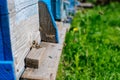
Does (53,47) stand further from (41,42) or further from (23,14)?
(23,14)

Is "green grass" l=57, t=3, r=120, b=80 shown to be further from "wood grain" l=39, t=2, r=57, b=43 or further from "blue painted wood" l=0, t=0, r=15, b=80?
"blue painted wood" l=0, t=0, r=15, b=80

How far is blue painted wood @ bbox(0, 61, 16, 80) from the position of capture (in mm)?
1794

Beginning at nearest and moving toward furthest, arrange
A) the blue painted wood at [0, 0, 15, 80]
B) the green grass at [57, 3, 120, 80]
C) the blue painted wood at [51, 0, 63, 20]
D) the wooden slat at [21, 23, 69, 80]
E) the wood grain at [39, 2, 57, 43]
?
the blue painted wood at [0, 0, 15, 80]
the wooden slat at [21, 23, 69, 80]
the wood grain at [39, 2, 57, 43]
the green grass at [57, 3, 120, 80]
the blue painted wood at [51, 0, 63, 20]

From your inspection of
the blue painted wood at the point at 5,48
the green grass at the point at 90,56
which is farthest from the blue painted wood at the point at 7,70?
the green grass at the point at 90,56

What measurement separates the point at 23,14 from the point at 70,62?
1610 millimetres

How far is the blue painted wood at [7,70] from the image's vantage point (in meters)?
1.79

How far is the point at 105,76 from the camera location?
122 inches

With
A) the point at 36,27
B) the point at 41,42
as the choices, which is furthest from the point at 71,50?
the point at 36,27

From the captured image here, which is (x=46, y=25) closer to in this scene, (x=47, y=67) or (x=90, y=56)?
(x=47, y=67)

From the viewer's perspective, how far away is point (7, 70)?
5.99 ft

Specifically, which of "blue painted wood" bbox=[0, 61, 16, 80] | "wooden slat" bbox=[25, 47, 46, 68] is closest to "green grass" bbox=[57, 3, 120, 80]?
"wooden slat" bbox=[25, 47, 46, 68]

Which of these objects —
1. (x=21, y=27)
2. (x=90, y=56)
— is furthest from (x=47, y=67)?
(x=90, y=56)

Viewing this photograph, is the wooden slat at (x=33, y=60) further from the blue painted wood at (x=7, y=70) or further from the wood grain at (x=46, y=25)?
the wood grain at (x=46, y=25)

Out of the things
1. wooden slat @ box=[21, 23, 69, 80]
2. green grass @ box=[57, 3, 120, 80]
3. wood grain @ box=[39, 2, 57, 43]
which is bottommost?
green grass @ box=[57, 3, 120, 80]
